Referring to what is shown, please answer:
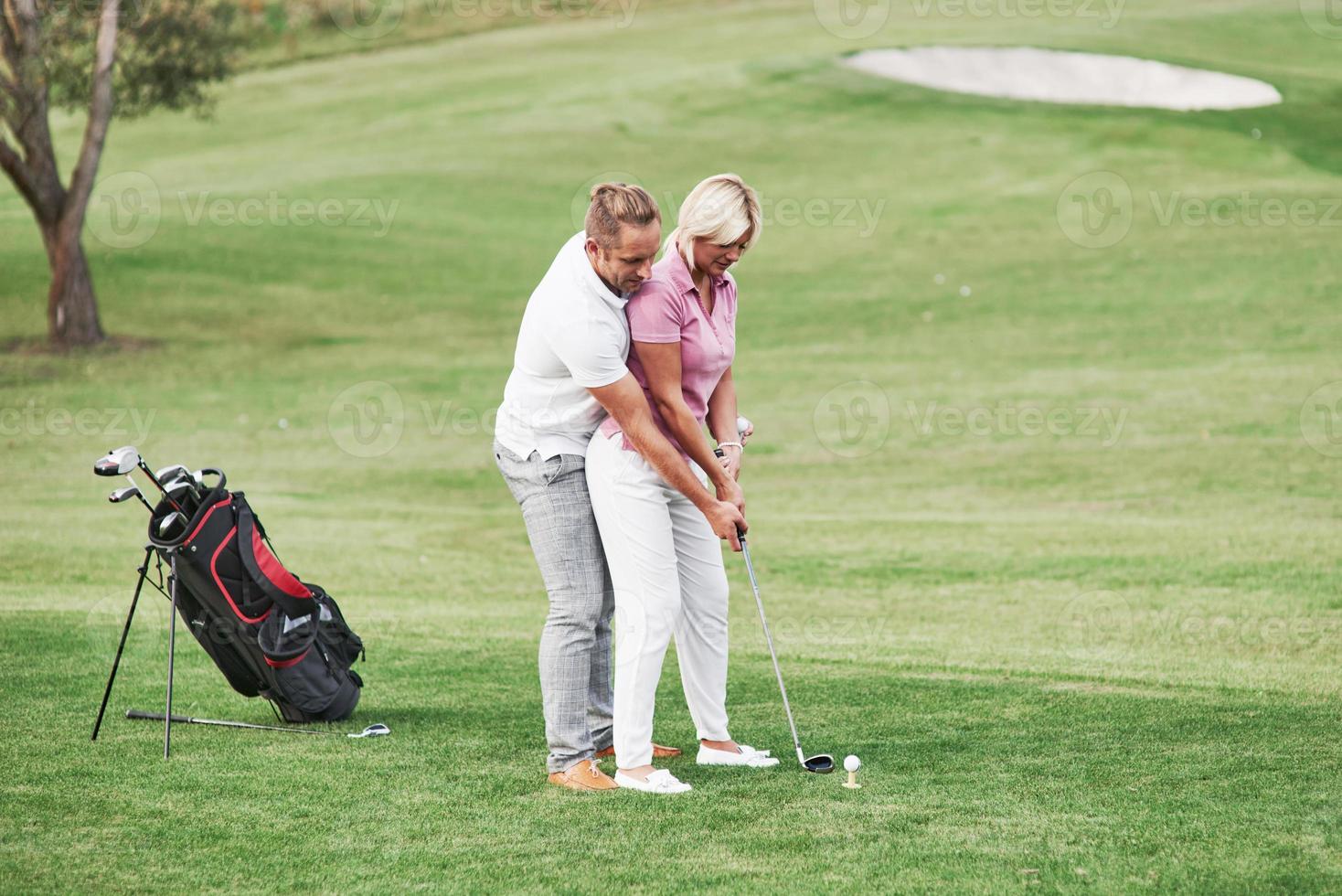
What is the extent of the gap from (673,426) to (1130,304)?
702 inches

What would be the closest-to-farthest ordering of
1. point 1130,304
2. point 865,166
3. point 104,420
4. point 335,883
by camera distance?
point 335,883 < point 104,420 < point 1130,304 < point 865,166

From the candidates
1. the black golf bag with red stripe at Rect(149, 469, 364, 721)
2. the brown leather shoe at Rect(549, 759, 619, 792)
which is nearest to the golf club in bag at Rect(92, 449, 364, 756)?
the black golf bag with red stripe at Rect(149, 469, 364, 721)

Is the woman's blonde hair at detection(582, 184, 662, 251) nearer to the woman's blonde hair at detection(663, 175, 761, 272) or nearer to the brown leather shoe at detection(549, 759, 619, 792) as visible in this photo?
the woman's blonde hair at detection(663, 175, 761, 272)

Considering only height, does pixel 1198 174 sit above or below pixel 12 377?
above

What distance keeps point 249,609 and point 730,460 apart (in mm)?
2052

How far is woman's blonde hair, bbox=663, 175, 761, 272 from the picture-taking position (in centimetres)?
509

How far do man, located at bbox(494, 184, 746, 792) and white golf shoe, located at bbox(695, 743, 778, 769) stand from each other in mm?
437

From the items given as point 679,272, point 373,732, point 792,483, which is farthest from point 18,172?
point 679,272

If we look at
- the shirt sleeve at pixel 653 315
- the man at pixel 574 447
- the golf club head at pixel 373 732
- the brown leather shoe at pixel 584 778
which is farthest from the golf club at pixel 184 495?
the shirt sleeve at pixel 653 315

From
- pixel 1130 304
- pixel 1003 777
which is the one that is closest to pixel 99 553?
pixel 1003 777

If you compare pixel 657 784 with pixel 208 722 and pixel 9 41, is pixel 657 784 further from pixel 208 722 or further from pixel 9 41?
pixel 9 41

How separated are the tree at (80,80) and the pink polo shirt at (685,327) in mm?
17128

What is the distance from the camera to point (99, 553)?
11.0m

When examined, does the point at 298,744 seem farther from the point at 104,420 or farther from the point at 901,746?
the point at 104,420
